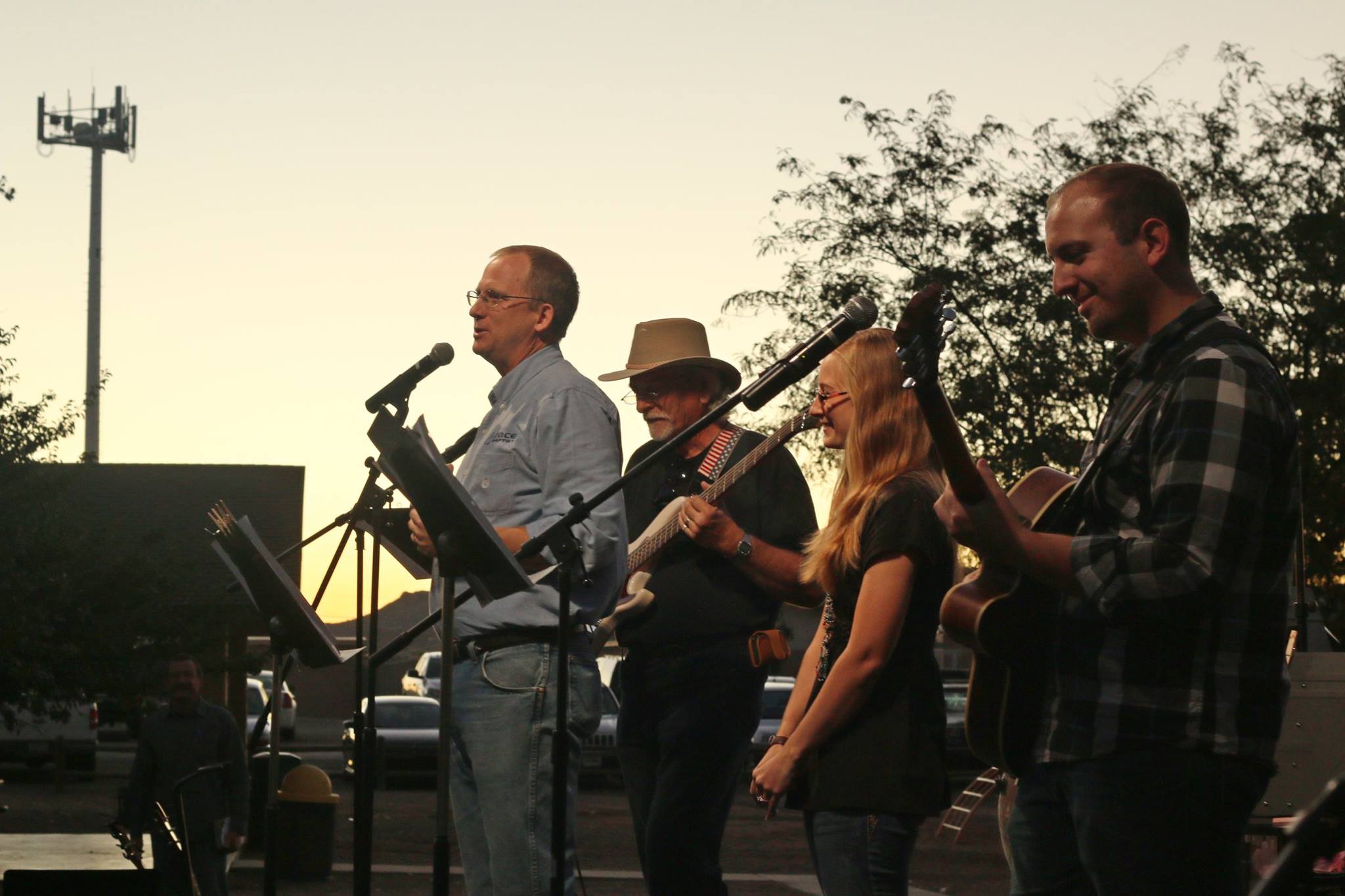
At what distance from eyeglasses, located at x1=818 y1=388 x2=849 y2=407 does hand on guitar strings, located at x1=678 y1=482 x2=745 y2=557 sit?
861 mm

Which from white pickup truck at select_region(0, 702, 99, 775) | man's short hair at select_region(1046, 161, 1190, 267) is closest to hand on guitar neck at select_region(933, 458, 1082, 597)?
man's short hair at select_region(1046, 161, 1190, 267)

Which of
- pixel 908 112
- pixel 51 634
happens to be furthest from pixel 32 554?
pixel 908 112

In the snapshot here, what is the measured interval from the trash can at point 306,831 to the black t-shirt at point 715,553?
28.4 ft

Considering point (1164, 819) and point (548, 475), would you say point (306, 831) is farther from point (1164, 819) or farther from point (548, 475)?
point (1164, 819)

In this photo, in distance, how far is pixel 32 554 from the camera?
27.6 metres

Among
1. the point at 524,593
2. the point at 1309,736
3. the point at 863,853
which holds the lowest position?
the point at 863,853

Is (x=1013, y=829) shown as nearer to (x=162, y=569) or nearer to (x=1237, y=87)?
(x=1237, y=87)

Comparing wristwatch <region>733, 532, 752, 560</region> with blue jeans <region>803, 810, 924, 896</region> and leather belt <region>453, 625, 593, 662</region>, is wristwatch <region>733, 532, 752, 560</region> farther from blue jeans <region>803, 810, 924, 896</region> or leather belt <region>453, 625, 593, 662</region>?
blue jeans <region>803, 810, 924, 896</region>

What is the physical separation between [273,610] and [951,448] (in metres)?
2.83

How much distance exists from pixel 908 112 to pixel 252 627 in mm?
23300

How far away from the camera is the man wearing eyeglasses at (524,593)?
14.8ft

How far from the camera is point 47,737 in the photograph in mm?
28922

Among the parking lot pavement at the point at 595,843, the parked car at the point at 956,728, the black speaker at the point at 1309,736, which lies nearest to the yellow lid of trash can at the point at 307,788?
the parking lot pavement at the point at 595,843

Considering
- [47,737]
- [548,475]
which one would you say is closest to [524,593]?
[548,475]
